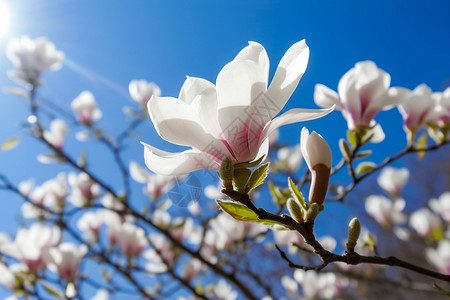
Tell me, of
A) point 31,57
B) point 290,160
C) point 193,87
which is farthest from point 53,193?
point 193,87

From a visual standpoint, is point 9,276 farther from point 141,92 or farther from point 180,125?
point 180,125

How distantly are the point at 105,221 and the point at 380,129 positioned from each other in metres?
1.77

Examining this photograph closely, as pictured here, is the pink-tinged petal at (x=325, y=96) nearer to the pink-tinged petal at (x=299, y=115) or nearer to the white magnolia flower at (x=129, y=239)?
the pink-tinged petal at (x=299, y=115)

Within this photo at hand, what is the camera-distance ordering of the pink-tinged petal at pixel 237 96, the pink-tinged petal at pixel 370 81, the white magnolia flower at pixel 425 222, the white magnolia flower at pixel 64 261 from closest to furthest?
the pink-tinged petal at pixel 237 96 → the pink-tinged petal at pixel 370 81 → the white magnolia flower at pixel 64 261 → the white magnolia flower at pixel 425 222

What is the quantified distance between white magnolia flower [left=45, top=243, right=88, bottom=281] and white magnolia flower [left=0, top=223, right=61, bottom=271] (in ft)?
0.18

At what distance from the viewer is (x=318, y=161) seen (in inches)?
21.6

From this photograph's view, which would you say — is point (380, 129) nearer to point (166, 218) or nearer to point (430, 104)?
point (430, 104)

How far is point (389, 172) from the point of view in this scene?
257cm

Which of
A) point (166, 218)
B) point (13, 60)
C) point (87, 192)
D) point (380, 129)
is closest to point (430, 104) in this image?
point (380, 129)

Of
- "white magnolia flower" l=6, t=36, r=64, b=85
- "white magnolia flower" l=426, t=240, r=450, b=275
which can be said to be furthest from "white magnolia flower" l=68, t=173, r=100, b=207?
"white magnolia flower" l=426, t=240, r=450, b=275

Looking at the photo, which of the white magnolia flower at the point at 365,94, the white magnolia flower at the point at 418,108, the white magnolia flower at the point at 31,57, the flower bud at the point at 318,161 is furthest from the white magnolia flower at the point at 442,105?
the white magnolia flower at the point at 31,57

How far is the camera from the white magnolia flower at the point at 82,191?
1991 mm

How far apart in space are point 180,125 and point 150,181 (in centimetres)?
172

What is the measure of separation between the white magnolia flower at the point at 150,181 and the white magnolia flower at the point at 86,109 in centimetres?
47
